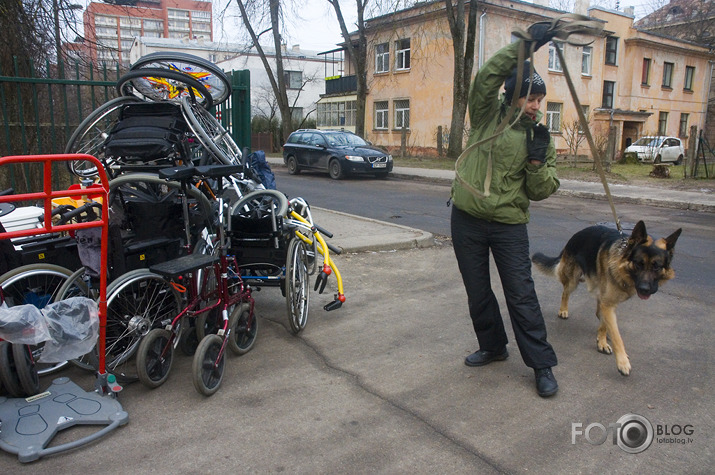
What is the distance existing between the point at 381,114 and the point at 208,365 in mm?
33709

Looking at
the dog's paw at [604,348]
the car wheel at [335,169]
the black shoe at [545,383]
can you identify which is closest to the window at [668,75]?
the car wheel at [335,169]

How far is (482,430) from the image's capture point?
127 inches

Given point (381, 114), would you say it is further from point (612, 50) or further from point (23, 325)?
point (23, 325)

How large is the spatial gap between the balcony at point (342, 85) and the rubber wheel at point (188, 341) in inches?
1363

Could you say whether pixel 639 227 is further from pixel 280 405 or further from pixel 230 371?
pixel 230 371

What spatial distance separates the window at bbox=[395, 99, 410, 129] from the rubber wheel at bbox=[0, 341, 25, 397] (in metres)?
31.6

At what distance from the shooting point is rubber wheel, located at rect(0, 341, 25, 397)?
3.27 metres

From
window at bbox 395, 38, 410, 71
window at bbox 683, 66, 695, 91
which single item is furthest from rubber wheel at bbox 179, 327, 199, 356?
window at bbox 683, 66, 695, 91

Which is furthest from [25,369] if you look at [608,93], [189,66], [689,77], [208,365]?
[689,77]

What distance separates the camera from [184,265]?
3.62m

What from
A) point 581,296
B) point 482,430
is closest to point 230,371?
point 482,430

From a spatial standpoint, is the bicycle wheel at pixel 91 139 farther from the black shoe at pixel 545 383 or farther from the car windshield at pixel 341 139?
the car windshield at pixel 341 139

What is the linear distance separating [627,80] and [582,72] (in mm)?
4608

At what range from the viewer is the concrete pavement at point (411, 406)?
292cm
